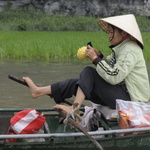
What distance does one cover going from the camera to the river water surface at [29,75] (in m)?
6.43

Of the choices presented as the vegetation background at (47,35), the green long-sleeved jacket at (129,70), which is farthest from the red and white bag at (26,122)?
the vegetation background at (47,35)

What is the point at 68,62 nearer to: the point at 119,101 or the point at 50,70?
the point at 50,70

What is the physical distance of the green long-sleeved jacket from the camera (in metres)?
3.77

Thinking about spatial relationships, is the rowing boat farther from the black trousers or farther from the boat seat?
the black trousers

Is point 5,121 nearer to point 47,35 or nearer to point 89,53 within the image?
point 89,53

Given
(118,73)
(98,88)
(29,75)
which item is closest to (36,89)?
(98,88)

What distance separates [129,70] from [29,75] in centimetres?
554

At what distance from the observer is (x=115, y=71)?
375cm

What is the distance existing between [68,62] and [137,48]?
7559 mm

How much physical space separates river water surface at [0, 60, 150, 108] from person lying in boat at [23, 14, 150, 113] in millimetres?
2441

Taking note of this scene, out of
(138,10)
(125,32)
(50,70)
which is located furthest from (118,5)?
(125,32)

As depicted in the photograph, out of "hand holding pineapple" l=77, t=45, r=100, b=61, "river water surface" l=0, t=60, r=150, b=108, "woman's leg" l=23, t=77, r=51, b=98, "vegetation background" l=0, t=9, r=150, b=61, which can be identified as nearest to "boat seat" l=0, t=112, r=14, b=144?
"woman's leg" l=23, t=77, r=51, b=98

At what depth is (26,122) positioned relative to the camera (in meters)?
3.74

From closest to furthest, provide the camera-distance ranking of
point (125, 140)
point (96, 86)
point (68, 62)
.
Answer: point (125, 140)
point (96, 86)
point (68, 62)
